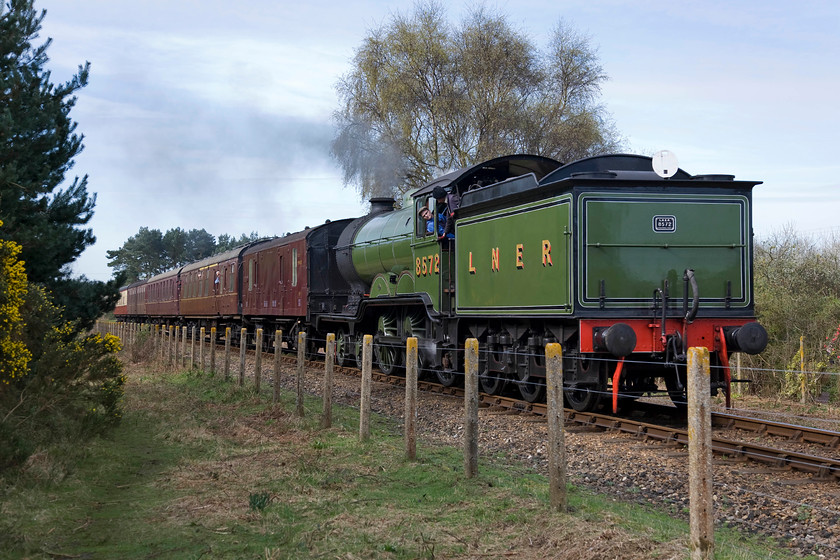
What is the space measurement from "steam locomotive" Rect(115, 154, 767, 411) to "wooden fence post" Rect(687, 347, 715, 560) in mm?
3226

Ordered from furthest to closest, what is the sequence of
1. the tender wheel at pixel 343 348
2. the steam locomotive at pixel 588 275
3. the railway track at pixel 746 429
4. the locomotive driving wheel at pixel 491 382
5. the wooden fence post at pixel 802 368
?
the tender wheel at pixel 343 348
the wooden fence post at pixel 802 368
the locomotive driving wheel at pixel 491 382
the steam locomotive at pixel 588 275
the railway track at pixel 746 429

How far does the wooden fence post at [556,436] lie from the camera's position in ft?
19.2

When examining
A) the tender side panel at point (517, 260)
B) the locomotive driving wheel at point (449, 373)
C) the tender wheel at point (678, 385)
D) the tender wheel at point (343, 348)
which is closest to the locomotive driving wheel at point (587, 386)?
the tender side panel at point (517, 260)

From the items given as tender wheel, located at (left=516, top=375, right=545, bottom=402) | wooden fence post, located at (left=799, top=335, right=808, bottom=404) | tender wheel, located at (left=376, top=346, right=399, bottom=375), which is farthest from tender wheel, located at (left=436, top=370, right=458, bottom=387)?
wooden fence post, located at (left=799, top=335, right=808, bottom=404)

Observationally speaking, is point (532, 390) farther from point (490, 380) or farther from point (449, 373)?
point (449, 373)

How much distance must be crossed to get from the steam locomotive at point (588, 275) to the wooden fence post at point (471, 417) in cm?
171

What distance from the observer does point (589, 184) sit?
1017cm

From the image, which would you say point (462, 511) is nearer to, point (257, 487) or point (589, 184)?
point (257, 487)

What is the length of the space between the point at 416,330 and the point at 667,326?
5646mm

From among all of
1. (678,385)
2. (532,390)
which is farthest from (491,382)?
(678,385)

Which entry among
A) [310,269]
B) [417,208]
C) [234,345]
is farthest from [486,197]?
[234,345]

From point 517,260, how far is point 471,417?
455cm

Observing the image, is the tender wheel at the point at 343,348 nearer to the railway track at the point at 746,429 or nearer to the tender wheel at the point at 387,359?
the tender wheel at the point at 387,359

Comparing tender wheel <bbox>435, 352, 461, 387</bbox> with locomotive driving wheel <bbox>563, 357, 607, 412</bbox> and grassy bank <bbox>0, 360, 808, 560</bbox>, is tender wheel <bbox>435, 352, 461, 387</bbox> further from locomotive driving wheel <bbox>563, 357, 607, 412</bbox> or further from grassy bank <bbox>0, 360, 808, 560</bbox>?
grassy bank <bbox>0, 360, 808, 560</bbox>
